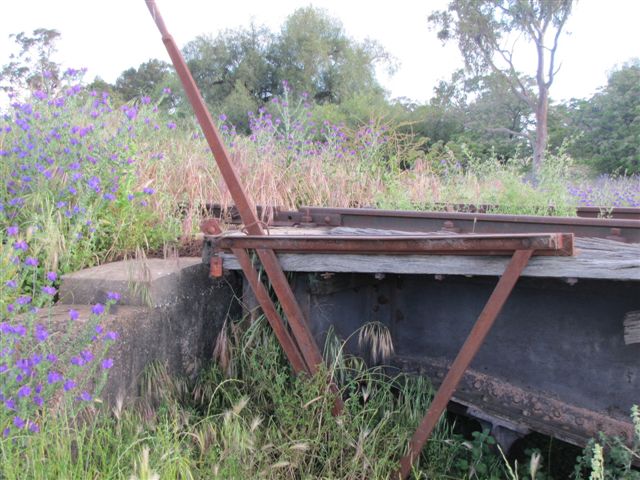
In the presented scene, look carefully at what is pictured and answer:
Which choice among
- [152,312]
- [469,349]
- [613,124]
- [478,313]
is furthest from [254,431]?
[613,124]

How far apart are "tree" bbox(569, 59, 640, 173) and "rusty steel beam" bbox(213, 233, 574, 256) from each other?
22431 mm

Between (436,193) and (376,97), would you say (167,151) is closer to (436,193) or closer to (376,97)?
(436,193)

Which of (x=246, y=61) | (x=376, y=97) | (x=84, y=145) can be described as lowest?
(x=84, y=145)

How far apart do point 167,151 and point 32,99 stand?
49.7 inches

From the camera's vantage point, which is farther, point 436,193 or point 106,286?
point 436,193

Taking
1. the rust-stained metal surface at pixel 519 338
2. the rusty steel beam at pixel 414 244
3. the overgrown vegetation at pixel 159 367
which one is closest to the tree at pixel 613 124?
the overgrown vegetation at pixel 159 367

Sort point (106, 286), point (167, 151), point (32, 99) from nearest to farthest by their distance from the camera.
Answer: point (106, 286)
point (32, 99)
point (167, 151)

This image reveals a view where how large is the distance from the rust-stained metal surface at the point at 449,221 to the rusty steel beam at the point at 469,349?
5.11ft

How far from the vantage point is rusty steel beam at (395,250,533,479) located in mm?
2477

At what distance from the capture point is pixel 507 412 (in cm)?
300

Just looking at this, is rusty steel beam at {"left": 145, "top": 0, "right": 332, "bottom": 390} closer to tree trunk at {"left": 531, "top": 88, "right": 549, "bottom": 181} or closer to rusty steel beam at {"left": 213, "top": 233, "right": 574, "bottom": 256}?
rusty steel beam at {"left": 213, "top": 233, "right": 574, "bottom": 256}

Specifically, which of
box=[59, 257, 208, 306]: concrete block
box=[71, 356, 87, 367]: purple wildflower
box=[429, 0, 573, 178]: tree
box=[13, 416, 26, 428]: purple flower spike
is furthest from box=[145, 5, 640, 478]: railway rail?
box=[429, 0, 573, 178]: tree

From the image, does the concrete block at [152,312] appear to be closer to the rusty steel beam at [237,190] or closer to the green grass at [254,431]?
the green grass at [254,431]

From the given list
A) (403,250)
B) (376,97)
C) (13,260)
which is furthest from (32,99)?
(376,97)
